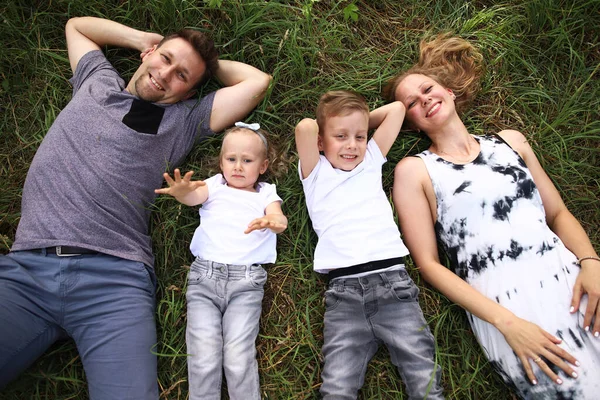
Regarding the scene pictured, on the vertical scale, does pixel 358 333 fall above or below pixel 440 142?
below

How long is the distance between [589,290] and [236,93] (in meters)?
2.53

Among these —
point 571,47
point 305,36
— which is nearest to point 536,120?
point 571,47

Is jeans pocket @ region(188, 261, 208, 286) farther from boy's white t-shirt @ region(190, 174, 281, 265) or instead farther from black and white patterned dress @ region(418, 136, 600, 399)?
black and white patterned dress @ region(418, 136, 600, 399)

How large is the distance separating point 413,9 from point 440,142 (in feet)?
3.91

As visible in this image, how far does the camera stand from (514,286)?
2.64 meters

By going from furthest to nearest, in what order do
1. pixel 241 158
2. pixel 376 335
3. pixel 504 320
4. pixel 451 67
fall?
pixel 451 67
pixel 241 158
pixel 376 335
pixel 504 320

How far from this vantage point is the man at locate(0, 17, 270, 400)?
2512mm

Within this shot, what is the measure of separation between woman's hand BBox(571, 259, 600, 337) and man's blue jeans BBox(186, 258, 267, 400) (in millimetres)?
1875

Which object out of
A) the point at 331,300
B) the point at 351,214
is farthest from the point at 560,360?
the point at 351,214

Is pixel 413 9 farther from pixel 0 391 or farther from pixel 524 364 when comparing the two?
pixel 0 391

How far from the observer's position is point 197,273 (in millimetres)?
2795

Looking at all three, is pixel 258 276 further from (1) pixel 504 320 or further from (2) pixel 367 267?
(1) pixel 504 320

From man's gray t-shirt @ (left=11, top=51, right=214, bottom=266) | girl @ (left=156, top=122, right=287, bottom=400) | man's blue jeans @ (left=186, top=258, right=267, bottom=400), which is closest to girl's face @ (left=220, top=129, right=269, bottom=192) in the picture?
girl @ (left=156, top=122, right=287, bottom=400)

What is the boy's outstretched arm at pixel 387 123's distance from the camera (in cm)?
296
